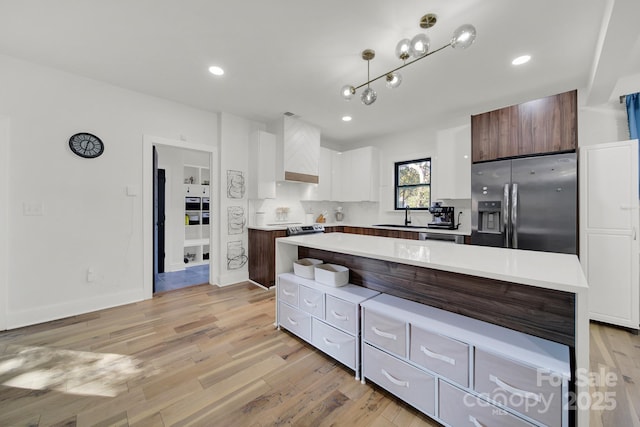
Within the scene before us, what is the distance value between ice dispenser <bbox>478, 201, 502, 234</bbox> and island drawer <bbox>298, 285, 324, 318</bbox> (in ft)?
7.48

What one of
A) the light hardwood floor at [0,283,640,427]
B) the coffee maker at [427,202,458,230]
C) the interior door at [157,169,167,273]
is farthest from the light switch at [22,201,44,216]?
the coffee maker at [427,202,458,230]

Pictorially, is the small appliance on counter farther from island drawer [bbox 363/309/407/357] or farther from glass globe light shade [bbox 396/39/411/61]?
glass globe light shade [bbox 396/39/411/61]

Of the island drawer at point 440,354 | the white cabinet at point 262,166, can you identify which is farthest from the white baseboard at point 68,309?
the island drawer at point 440,354

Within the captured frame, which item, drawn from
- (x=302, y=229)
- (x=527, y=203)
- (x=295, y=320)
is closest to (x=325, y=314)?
(x=295, y=320)

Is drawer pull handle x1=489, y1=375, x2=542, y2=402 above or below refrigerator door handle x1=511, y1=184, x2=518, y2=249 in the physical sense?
below

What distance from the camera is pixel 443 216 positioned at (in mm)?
3855

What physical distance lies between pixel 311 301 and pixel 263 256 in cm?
188

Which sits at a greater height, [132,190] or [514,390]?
[132,190]

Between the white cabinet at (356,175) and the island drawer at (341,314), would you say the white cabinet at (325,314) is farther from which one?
the white cabinet at (356,175)

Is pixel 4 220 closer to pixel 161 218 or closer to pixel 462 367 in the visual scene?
pixel 161 218

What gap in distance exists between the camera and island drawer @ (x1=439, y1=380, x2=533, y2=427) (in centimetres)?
114

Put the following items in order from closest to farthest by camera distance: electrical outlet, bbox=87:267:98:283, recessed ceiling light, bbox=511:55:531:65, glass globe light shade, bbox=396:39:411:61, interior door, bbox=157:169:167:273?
glass globe light shade, bbox=396:39:411:61 < recessed ceiling light, bbox=511:55:531:65 < electrical outlet, bbox=87:267:98:283 < interior door, bbox=157:169:167:273

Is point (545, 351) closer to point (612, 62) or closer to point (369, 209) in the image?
point (612, 62)

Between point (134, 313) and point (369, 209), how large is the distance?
13.3 feet
